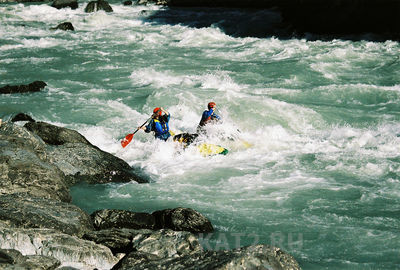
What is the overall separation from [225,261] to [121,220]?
269cm

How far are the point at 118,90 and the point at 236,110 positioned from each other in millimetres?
4222

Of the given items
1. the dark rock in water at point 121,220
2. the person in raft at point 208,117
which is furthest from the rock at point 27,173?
the person in raft at point 208,117

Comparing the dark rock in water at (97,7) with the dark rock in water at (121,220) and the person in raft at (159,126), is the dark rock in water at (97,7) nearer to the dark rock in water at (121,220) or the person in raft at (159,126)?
the person in raft at (159,126)

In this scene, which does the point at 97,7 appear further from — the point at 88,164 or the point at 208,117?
the point at 88,164

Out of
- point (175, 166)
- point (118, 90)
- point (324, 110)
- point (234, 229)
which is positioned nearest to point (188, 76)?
point (118, 90)

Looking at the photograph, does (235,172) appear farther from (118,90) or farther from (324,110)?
(118,90)

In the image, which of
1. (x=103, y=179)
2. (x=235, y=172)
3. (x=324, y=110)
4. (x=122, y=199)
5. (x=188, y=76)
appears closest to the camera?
(x=122, y=199)

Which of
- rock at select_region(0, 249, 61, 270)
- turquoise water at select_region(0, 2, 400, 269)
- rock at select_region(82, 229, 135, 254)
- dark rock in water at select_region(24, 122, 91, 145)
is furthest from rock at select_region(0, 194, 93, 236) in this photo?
dark rock in water at select_region(24, 122, 91, 145)

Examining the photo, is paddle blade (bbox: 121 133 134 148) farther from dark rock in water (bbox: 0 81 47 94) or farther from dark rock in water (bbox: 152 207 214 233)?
dark rock in water (bbox: 0 81 47 94)

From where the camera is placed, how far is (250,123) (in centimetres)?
1282

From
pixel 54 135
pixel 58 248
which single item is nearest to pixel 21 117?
pixel 54 135

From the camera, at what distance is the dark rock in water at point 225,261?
4.28m

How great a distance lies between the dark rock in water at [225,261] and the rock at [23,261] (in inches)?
25.6

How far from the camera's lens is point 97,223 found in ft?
21.6
